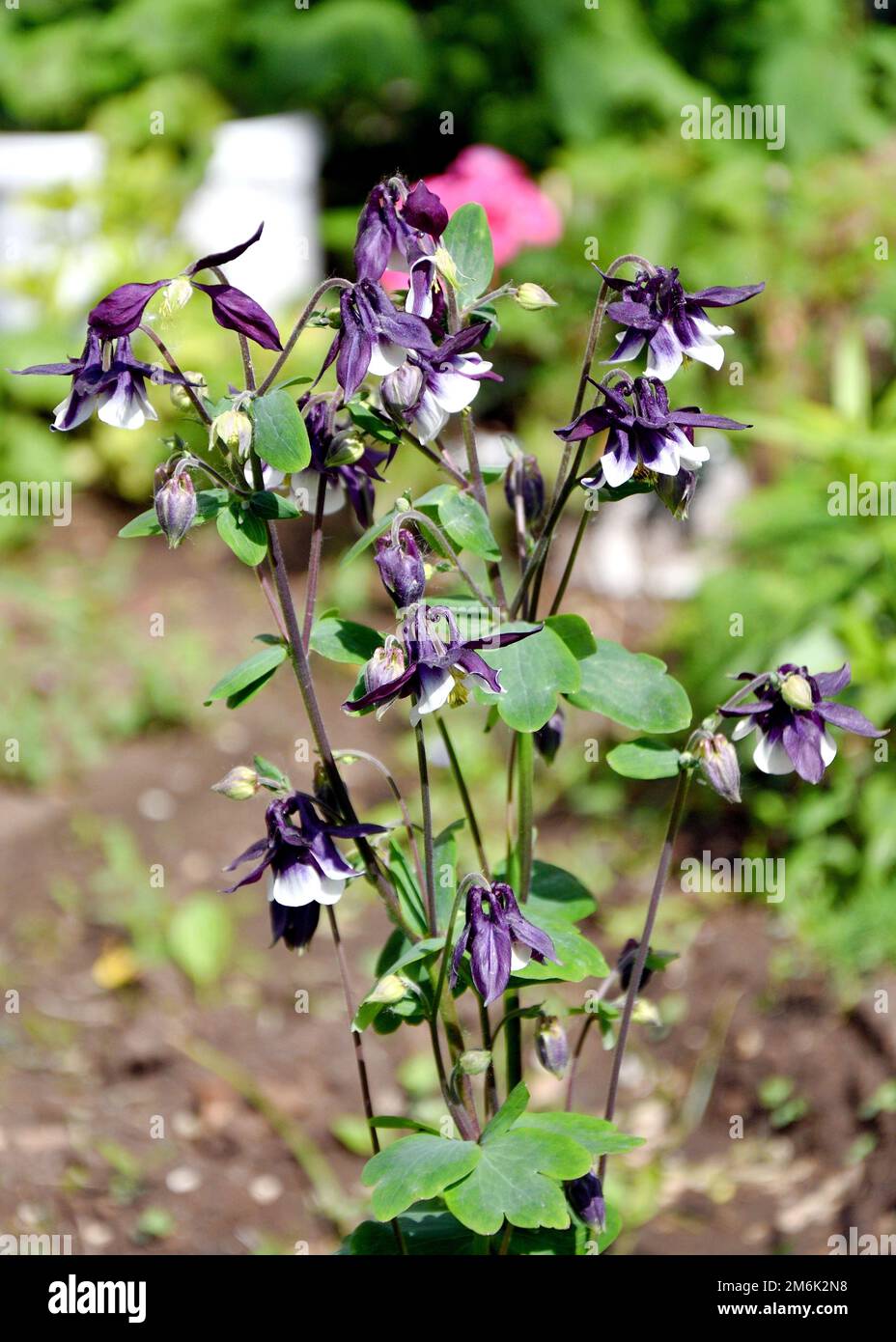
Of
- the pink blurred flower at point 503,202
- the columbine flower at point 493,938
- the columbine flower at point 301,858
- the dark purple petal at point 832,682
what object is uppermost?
the pink blurred flower at point 503,202

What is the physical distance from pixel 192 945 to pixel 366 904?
48 centimetres

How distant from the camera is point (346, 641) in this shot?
58.8 inches

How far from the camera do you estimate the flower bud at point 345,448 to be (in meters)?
1.43

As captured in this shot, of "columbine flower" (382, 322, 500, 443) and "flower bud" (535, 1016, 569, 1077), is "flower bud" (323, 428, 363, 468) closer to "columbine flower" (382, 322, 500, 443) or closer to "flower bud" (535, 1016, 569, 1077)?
"columbine flower" (382, 322, 500, 443)

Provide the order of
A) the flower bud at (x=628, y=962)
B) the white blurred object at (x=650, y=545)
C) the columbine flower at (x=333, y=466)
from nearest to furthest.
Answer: the columbine flower at (x=333, y=466) < the flower bud at (x=628, y=962) < the white blurred object at (x=650, y=545)

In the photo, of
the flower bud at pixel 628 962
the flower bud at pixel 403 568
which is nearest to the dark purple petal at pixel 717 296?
the flower bud at pixel 403 568

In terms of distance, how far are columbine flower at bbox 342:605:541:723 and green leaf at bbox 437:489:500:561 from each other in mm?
180

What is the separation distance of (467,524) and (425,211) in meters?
0.31

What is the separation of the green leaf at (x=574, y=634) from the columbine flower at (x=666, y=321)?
29cm

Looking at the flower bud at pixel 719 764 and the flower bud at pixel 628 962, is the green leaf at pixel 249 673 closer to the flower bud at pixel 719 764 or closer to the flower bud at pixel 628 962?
the flower bud at pixel 719 764

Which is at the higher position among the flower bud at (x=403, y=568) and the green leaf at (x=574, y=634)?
the flower bud at (x=403, y=568)

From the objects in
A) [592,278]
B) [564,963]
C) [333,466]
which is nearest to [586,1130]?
[564,963]

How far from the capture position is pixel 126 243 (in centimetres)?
480

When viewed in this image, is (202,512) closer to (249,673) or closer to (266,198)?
(249,673)
